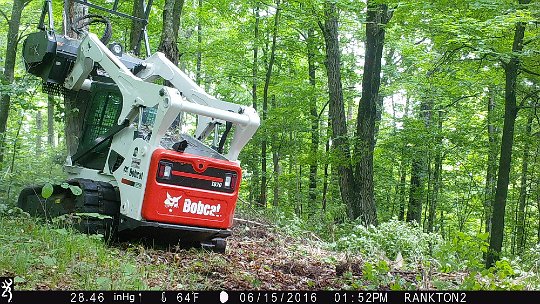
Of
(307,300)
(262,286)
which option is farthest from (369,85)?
(307,300)

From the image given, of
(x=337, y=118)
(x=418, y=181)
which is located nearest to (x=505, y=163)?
(x=337, y=118)

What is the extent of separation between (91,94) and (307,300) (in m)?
5.71

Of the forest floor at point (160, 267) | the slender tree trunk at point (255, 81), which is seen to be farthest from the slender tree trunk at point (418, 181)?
the forest floor at point (160, 267)

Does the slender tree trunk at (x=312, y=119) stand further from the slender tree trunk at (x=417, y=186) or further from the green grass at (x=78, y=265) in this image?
the green grass at (x=78, y=265)

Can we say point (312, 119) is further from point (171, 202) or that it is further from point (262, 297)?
point (262, 297)

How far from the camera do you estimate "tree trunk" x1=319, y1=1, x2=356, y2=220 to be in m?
13.5

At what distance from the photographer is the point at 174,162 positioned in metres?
7.34

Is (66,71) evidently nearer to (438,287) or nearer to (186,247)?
(186,247)

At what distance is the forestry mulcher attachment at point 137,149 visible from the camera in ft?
24.0

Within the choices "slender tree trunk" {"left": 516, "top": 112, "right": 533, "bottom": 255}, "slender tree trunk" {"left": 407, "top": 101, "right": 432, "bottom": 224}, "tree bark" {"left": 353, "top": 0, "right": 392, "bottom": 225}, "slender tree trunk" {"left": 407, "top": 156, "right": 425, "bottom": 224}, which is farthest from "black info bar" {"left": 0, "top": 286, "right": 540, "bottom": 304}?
"slender tree trunk" {"left": 407, "top": 156, "right": 425, "bottom": 224}

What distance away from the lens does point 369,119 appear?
45.4ft

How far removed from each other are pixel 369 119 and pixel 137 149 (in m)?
7.54

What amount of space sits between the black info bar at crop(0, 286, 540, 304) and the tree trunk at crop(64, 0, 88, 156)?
17.1 ft

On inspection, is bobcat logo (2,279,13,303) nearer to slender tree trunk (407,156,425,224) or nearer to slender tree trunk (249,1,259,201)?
slender tree trunk (249,1,259,201)
